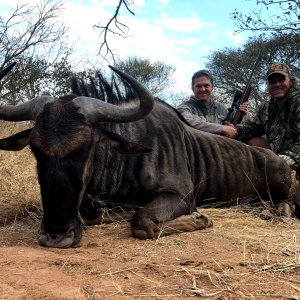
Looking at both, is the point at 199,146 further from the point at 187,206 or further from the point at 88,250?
the point at 88,250

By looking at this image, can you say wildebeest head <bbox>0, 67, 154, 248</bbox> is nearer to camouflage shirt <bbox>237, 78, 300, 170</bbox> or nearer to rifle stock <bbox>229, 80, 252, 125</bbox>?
camouflage shirt <bbox>237, 78, 300, 170</bbox>

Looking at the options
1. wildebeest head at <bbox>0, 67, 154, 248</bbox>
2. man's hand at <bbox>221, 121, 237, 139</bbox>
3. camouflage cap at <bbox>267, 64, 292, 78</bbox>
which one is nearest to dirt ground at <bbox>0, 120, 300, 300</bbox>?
wildebeest head at <bbox>0, 67, 154, 248</bbox>

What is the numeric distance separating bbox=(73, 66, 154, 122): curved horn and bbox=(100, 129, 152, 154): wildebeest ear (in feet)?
0.41

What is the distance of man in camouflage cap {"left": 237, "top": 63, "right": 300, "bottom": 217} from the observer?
18.6 ft

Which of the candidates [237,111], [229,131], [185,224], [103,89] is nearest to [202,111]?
[237,111]

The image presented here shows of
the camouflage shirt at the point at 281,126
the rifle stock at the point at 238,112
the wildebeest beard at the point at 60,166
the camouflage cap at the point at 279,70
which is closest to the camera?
the wildebeest beard at the point at 60,166

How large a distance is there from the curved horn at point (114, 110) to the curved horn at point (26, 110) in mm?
265

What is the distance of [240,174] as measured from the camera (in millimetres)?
5105

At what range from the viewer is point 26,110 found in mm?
3783

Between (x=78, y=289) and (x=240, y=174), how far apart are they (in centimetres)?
312

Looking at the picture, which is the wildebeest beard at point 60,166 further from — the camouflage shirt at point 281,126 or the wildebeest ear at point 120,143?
the camouflage shirt at point 281,126

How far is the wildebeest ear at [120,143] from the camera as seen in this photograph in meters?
3.59

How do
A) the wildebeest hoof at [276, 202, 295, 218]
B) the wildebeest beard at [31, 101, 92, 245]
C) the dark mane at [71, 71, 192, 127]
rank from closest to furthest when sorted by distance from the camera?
the wildebeest beard at [31, 101, 92, 245] → the dark mane at [71, 71, 192, 127] → the wildebeest hoof at [276, 202, 295, 218]

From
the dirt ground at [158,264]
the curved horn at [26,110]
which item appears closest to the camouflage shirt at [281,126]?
the dirt ground at [158,264]
